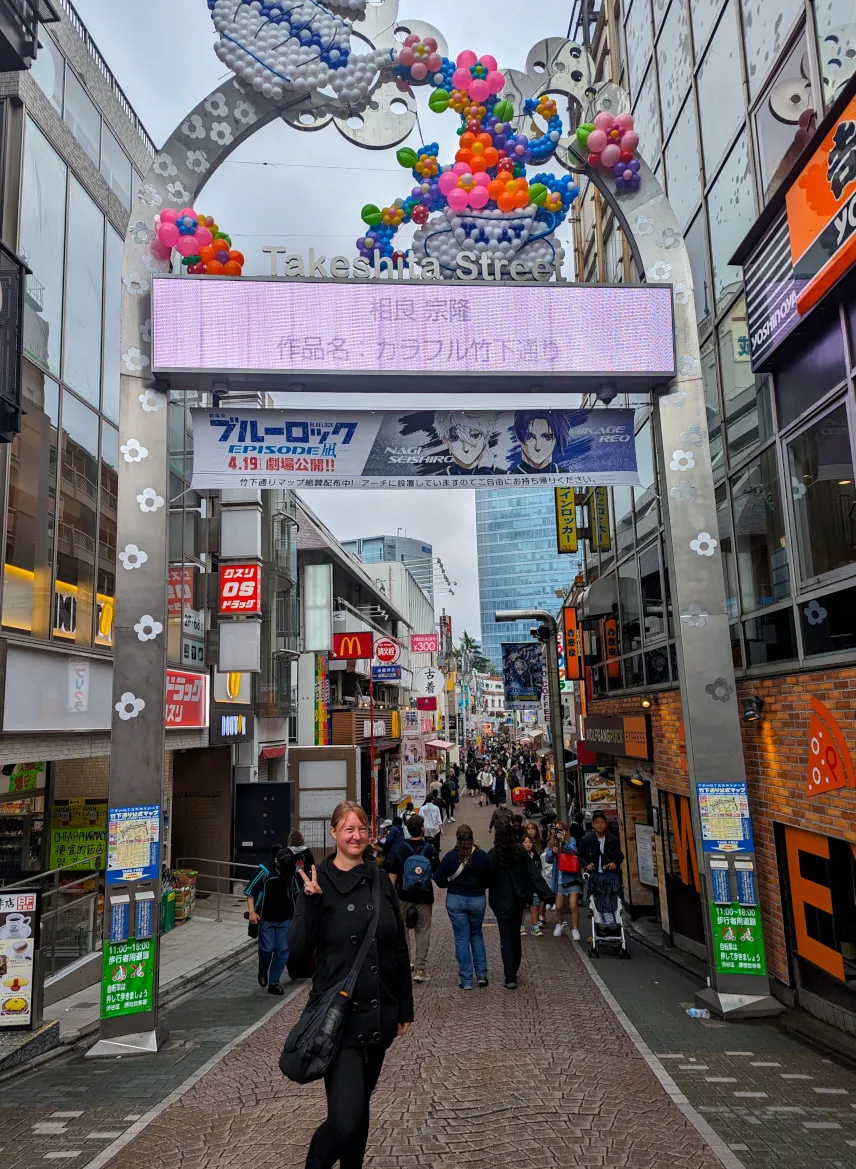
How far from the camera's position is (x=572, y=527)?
2167 centimetres

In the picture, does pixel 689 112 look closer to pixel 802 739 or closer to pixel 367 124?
pixel 367 124

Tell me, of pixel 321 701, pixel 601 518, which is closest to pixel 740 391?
pixel 601 518

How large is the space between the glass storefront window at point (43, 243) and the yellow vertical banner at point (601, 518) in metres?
10.9

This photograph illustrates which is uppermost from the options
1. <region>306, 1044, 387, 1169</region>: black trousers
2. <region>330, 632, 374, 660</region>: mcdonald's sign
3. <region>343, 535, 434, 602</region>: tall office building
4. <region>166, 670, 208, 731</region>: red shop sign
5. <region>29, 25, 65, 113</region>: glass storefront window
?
<region>343, 535, 434, 602</region>: tall office building

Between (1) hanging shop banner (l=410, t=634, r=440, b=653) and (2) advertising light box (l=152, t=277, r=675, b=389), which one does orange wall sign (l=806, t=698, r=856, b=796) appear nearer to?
(2) advertising light box (l=152, t=277, r=675, b=389)

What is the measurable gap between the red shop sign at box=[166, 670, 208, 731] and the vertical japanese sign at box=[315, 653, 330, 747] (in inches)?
420

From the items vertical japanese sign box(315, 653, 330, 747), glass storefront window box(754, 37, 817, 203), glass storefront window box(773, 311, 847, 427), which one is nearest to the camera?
glass storefront window box(773, 311, 847, 427)

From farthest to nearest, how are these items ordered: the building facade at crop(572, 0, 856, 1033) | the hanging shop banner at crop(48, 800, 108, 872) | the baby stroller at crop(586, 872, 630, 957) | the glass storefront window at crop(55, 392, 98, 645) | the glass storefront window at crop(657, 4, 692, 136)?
1. the hanging shop banner at crop(48, 800, 108, 872)
2. the glass storefront window at crop(657, 4, 692, 136)
3. the glass storefront window at crop(55, 392, 98, 645)
4. the baby stroller at crop(586, 872, 630, 957)
5. the building facade at crop(572, 0, 856, 1033)

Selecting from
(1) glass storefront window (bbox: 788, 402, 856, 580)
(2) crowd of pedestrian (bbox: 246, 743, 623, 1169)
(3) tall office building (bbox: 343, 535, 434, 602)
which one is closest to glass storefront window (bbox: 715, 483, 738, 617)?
(1) glass storefront window (bbox: 788, 402, 856, 580)

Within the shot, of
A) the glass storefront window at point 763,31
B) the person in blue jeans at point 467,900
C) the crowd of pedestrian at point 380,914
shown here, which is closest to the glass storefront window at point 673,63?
the glass storefront window at point 763,31

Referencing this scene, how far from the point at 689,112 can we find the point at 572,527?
1074 cm

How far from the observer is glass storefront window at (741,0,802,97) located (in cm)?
857

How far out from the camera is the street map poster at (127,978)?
789 cm

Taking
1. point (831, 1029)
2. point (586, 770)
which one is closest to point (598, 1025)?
point (831, 1029)
